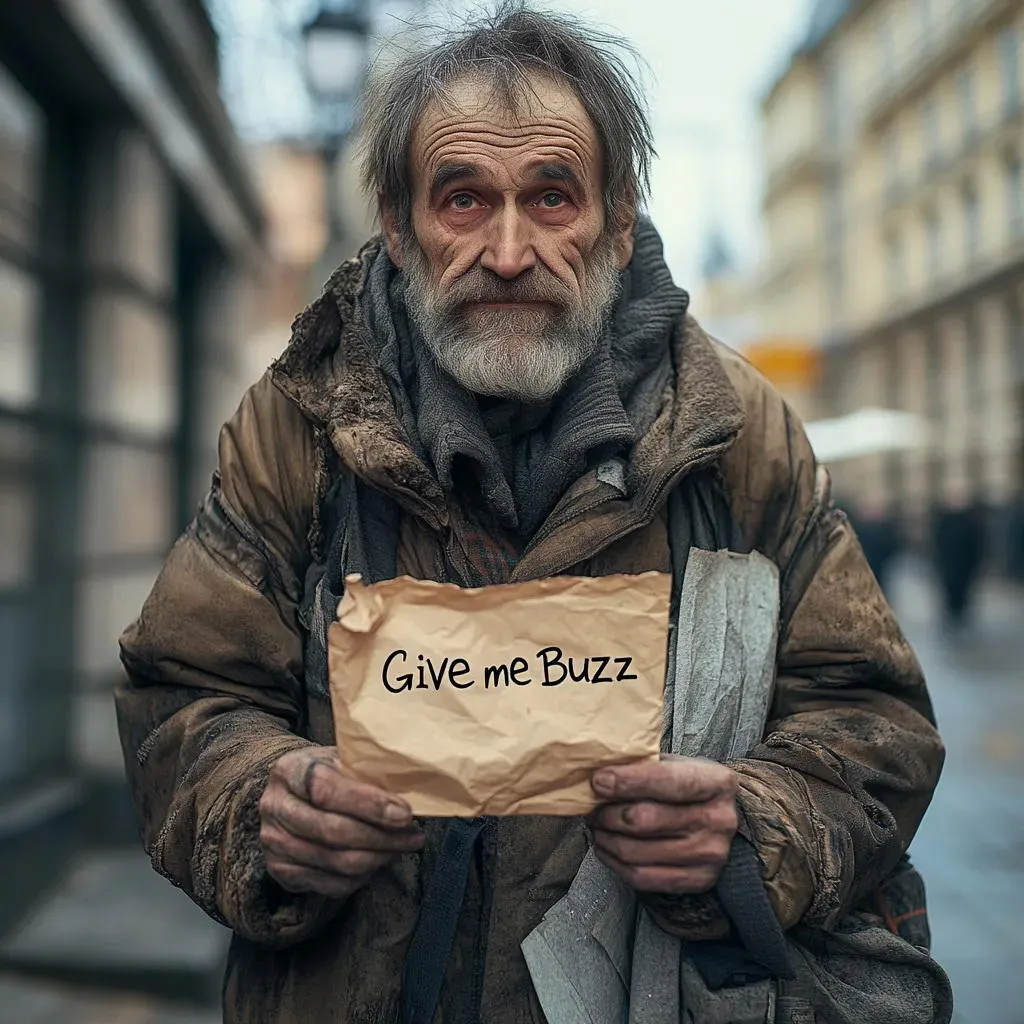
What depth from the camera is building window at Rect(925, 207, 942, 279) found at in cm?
2962

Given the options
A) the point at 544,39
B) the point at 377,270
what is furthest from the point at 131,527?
the point at 544,39

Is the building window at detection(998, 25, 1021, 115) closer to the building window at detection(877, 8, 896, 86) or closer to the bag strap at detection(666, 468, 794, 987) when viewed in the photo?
the building window at detection(877, 8, 896, 86)

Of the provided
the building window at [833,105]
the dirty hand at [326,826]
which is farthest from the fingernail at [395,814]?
the building window at [833,105]

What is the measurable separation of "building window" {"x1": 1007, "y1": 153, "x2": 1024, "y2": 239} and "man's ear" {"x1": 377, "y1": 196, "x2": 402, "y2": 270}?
25.9 m

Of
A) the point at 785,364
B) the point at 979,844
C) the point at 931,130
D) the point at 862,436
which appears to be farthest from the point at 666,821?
the point at 931,130

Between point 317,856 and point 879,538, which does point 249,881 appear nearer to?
point 317,856

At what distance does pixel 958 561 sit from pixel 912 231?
68.9 feet

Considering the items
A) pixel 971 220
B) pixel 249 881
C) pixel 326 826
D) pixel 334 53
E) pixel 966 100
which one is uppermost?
pixel 966 100

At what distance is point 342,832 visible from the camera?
1217mm

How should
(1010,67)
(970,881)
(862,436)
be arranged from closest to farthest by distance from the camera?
(970,881)
(862,436)
(1010,67)

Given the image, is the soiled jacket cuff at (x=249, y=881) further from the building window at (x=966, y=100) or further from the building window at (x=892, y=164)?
the building window at (x=892, y=164)

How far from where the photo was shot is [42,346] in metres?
4.61

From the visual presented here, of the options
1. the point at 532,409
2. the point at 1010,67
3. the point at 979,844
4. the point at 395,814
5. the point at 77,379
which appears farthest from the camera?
the point at 1010,67

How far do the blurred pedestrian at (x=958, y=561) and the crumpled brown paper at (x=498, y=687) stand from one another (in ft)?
43.3
